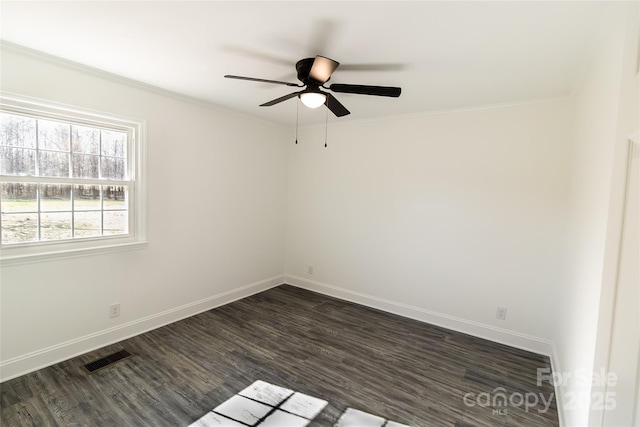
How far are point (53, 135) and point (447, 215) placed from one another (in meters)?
3.94

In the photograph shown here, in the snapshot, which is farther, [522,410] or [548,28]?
[522,410]

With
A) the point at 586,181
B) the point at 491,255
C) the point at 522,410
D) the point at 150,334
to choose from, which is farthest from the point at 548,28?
the point at 150,334

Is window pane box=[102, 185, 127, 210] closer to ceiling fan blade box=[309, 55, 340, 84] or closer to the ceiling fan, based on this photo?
the ceiling fan

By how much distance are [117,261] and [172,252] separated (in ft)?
1.83

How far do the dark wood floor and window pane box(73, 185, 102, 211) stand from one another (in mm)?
1335

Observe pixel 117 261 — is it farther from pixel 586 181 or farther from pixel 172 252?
pixel 586 181

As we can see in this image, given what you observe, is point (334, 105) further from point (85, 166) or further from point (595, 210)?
point (85, 166)

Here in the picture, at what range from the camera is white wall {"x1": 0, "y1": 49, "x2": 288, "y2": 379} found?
2373mm

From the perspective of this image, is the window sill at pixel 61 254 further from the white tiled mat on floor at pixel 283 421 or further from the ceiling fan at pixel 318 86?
the white tiled mat on floor at pixel 283 421

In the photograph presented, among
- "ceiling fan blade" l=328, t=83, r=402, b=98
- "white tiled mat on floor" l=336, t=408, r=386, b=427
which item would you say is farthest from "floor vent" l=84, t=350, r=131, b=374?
"ceiling fan blade" l=328, t=83, r=402, b=98

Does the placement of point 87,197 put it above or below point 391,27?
below

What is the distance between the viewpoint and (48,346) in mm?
2496

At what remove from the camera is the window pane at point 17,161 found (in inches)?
88.7

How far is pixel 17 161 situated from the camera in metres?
2.32
